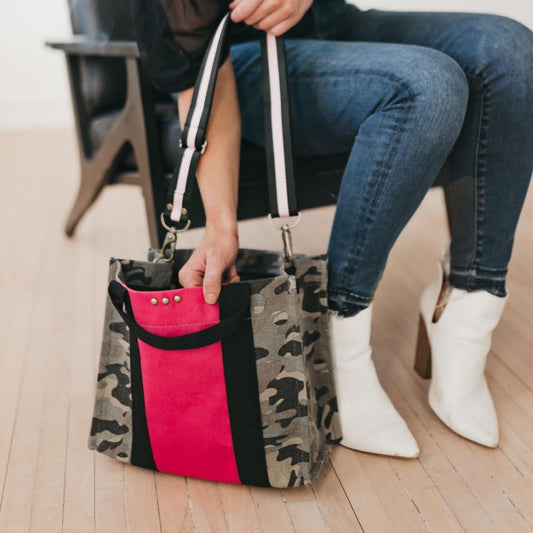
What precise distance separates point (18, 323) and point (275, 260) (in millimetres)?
653

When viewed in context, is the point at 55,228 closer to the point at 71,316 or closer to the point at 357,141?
the point at 71,316

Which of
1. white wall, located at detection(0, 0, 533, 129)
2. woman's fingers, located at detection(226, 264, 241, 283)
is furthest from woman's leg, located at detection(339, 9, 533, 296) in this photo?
white wall, located at detection(0, 0, 533, 129)

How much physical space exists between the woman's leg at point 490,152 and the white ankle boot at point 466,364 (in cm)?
3

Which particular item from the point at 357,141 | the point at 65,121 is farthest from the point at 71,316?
the point at 65,121

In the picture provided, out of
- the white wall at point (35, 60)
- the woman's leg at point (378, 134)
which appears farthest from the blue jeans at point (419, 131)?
the white wall at point (35, 60)

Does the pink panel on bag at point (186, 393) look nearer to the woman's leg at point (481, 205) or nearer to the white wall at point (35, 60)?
the woman's leg at point (481, 205)

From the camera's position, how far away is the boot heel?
0.92 m

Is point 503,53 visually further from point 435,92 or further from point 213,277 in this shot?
point 213,277

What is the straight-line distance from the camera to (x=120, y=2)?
3.77 ft

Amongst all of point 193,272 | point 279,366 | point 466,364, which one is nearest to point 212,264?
point 193,272

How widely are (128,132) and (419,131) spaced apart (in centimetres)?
56

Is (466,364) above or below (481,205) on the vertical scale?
below

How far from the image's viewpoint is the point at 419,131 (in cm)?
71

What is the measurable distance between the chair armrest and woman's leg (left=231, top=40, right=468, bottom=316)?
1.07ft
